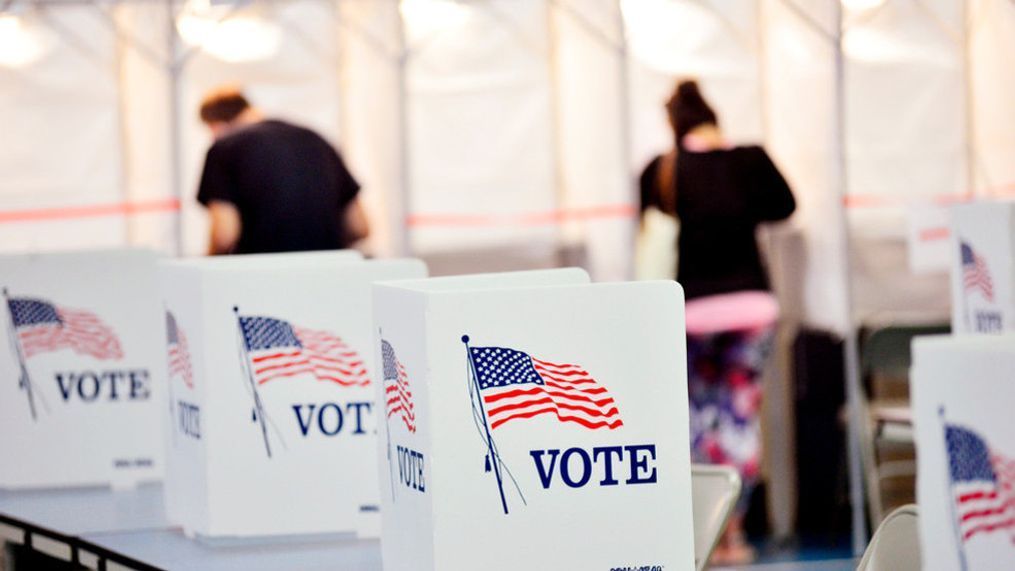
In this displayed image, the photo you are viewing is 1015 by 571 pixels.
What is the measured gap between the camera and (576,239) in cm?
640

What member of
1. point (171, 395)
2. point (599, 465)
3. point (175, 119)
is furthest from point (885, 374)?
point (599, 465)

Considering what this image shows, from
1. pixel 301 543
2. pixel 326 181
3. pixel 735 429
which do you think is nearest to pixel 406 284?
pixel 301 543

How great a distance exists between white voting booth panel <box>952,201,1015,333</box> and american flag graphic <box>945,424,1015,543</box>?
4.65 feet

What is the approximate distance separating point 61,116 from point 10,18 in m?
0.39

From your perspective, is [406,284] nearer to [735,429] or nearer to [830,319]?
[735,429]

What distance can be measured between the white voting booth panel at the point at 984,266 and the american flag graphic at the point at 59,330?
1481mm

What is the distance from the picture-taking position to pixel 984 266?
3.08 metres

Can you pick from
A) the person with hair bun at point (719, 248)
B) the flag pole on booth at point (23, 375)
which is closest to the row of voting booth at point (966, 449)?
the flag pole on booth at point (23, 375)

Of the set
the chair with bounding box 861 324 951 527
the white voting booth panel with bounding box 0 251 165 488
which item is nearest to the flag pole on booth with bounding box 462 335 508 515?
the white voting booth panel with bounding box 0 251 165 488

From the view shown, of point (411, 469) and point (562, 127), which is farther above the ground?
point (562, 127)

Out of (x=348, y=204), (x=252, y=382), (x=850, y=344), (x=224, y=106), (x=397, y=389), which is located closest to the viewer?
(x=397, y=389)

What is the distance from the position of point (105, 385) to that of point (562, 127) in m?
3.64

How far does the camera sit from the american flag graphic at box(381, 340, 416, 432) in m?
1.94

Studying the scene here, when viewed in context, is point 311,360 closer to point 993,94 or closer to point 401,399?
point 401,399
